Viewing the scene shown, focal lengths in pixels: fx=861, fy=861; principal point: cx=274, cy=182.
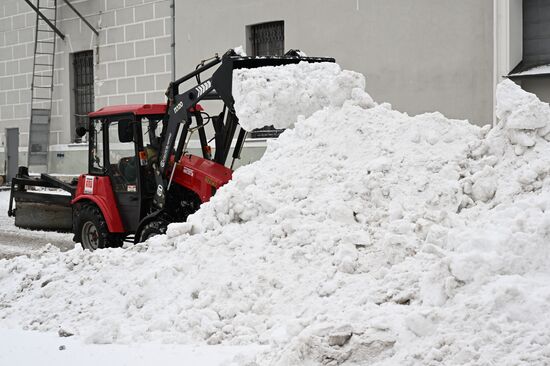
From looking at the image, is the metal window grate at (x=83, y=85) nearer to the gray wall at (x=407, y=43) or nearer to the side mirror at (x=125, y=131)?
the gray wall at (x=407, y=43)

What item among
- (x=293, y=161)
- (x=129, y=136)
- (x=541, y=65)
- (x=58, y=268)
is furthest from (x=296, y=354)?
(x=541, y=65)

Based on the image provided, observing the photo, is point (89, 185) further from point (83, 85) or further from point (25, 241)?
point (83, 85)

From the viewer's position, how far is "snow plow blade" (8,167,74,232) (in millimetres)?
13172

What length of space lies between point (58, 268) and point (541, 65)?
27.3ft

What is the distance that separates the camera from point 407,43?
14.5 metres

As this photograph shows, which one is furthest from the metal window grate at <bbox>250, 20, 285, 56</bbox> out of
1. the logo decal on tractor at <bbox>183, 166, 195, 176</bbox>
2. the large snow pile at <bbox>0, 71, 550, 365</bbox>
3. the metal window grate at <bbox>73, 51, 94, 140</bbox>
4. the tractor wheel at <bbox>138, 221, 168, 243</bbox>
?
the large snow pile at <bbox>0, 71, 550, 365</bbox>

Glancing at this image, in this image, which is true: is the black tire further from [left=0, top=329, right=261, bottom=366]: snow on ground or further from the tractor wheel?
[left=0, top=329, right=261, bottom=366]: snow on ground

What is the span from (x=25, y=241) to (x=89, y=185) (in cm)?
255

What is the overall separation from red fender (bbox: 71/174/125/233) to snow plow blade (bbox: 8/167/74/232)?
6.14 feet

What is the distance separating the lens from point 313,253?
6648mm

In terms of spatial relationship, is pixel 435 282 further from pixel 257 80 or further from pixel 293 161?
pixel 257 80

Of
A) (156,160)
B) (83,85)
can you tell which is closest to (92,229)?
(156,160)

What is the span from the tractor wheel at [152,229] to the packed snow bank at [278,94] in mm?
1725

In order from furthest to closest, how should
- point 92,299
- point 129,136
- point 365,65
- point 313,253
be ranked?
point 365,65
point 129,136
point 92,299
point 313,253
